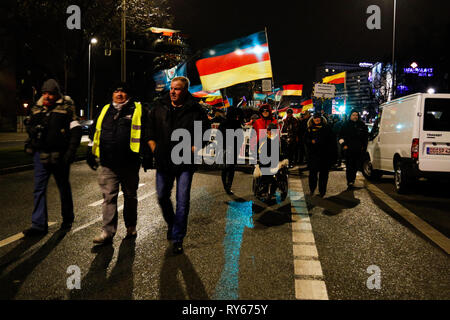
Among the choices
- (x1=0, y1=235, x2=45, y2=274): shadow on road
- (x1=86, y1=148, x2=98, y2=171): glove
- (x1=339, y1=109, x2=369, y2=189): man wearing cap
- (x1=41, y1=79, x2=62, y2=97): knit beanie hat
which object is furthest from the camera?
(x1=339, y1=109, x2=369, y2=189): man wearing cap

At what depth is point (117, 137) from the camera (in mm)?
5258

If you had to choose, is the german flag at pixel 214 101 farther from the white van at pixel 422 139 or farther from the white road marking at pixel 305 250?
the white road marking at pixel 305 250

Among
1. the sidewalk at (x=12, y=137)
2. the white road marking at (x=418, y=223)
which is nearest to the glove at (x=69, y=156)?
the white road marking at (x=418, y=223)

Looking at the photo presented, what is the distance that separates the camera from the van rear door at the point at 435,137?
9242mm

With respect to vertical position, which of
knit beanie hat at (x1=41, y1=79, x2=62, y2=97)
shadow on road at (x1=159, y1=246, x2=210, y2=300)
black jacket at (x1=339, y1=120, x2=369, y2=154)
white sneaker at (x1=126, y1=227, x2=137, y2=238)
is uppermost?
knit beanie hat at (x1=41, y1=79, x2=62, y2=97)

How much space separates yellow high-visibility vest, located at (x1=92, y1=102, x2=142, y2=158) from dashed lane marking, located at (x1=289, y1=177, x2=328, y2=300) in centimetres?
220

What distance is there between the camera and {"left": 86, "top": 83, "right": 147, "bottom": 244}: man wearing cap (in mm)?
5266

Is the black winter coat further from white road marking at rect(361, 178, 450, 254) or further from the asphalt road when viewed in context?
white road marking at rect(361, 178, 450, 254)

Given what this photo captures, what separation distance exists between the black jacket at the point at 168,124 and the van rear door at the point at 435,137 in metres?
6.04

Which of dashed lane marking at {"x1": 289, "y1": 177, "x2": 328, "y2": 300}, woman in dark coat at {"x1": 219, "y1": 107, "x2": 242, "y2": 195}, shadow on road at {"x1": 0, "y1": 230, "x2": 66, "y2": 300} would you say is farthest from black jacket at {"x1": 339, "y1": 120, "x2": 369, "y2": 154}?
shadow on road at {"x1": 0, "y1": 230, "x2": 66, "y2": 300}

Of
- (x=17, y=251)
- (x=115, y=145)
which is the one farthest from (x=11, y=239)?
(x=115, y=145)

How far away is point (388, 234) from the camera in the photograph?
5.96 meters
